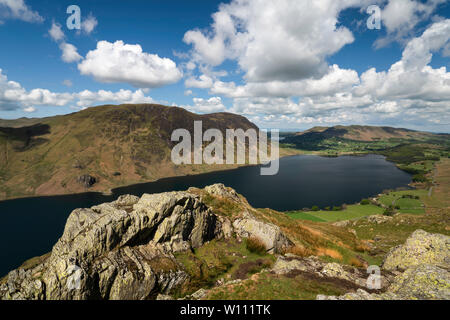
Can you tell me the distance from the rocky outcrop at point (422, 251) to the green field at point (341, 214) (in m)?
100

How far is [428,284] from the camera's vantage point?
55.7 ft

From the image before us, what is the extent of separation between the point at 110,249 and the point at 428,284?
3392 centimetres

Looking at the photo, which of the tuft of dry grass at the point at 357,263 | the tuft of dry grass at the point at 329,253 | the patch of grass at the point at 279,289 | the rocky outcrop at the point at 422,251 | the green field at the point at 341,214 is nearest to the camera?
the patch of grass at the point at 279,289

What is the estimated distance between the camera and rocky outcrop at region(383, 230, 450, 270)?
27.6 metres

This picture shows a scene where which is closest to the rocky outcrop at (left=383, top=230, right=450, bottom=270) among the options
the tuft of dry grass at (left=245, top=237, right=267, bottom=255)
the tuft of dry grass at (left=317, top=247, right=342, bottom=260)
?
the tuft of dry grass at (left=317, top=247, right=342, bottom=260)

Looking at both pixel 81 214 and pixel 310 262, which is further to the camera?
pixel 81 214

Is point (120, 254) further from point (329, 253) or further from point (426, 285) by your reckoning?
point (329, 253)

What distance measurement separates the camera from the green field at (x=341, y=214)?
419 feet

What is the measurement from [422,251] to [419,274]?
15.6 meters

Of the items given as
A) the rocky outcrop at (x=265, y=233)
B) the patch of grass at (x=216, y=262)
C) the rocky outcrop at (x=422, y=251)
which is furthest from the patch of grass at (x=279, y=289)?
the rocky outcrop at (x=422, y=251)

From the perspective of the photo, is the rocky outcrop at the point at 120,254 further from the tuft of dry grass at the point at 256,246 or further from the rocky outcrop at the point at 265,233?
the tuft of dry grass at the point at 256,246
